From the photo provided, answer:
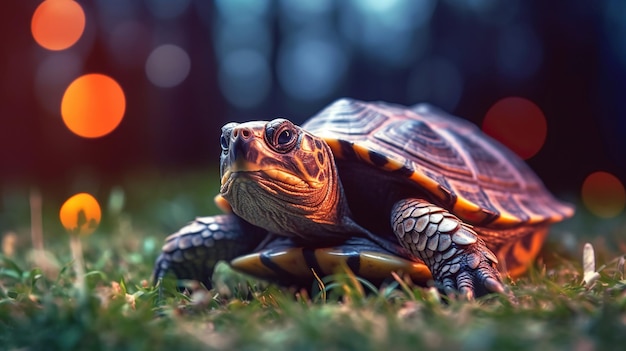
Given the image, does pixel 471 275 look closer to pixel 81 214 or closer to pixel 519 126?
pixel 81 214

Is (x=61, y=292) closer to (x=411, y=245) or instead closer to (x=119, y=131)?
(x=411, y=245)

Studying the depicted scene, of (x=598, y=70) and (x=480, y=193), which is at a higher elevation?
(x=598, y=70)

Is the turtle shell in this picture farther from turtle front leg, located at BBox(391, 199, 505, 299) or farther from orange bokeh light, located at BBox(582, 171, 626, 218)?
orange bokeh light, located at BBox(582, 171, 626, 218)

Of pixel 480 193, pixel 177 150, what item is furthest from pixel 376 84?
pixel 480 193

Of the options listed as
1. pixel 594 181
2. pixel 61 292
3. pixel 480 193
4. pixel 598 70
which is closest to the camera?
pixel 61 292

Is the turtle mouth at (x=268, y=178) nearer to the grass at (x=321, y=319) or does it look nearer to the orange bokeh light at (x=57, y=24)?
the grass at (x=321, y=319)

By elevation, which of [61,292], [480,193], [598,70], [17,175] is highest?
[598,70]

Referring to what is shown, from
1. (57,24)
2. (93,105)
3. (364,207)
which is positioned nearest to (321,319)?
(364,207)
